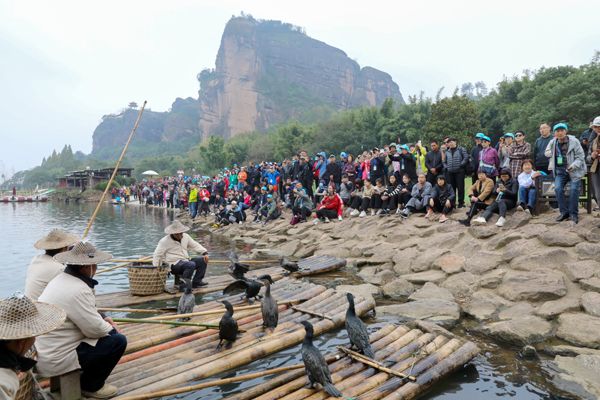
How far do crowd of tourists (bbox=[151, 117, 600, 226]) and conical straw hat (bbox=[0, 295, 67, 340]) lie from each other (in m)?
8.37

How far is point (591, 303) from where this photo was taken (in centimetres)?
589

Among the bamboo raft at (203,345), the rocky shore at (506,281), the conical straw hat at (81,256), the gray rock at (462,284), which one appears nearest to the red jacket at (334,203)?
the rocky shore at (506,281)

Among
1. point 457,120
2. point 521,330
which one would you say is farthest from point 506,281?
point 457,120

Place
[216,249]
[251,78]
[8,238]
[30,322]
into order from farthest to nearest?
[251,78] → [8,238] → [216,249] → [30,322]

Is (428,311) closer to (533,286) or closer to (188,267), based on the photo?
(533,286)

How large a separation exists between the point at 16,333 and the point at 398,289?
645cm

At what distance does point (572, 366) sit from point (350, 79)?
428 ft

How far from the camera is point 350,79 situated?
129 meters

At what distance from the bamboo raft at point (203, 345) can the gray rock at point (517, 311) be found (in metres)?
1.97

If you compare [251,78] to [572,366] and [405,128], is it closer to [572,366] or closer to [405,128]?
[405,128]

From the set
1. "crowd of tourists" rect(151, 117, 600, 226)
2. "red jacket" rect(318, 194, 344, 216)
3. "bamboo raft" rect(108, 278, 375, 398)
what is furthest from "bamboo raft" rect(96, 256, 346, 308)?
"red jacket" rect(318, 194, 344, 216)

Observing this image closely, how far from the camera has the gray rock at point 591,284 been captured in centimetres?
620

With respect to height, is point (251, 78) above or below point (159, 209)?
above

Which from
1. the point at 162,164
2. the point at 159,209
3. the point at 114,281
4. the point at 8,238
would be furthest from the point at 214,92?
the point at 114,281
